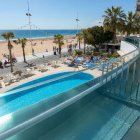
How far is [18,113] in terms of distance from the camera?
4.43 m

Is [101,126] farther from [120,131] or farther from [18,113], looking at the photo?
[18,113]

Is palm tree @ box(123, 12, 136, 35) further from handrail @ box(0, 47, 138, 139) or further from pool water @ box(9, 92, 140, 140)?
pool water @ box(9, 92, 140, 140)

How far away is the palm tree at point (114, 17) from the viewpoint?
28.7 metres

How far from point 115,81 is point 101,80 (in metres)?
0.95

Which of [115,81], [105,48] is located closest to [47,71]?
[115,81]

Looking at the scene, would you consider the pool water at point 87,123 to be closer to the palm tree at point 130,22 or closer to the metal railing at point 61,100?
the metal railing at point 61,100

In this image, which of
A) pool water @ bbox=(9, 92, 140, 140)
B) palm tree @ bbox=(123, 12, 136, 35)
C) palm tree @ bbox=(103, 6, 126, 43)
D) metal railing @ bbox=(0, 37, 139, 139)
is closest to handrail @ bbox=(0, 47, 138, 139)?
metal railing @ bbox=(0, 37, 139, 139)

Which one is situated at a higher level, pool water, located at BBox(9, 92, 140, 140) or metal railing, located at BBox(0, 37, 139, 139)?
metal railing, located at BBox(0, 37, 139, 139)

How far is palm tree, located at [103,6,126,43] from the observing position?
28684mm

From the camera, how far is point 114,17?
28812mm

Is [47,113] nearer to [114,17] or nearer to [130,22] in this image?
[114,17]

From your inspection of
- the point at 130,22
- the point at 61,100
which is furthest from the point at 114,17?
the point at 61,100

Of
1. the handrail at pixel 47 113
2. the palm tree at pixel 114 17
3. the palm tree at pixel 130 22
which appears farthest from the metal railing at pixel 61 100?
the palm tree at pixel 130 22

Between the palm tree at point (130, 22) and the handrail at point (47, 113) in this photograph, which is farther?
the palm tree at point (130, 22)
